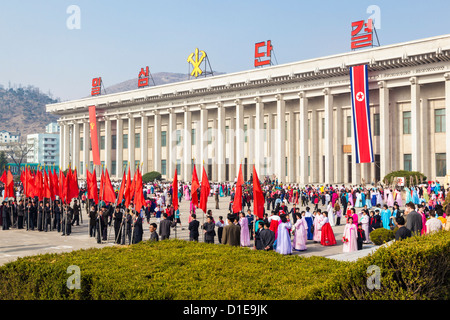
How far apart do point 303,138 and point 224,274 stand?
1651 inches

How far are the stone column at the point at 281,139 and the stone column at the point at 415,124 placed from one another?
503 inches

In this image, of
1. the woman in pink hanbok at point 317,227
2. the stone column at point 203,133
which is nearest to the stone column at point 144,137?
the stone column at point 203,133

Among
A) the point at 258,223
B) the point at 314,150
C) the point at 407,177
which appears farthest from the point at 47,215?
the point at 314,150

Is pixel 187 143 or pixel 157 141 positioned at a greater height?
pixel 157 141

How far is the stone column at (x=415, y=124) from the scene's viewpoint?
133 ft

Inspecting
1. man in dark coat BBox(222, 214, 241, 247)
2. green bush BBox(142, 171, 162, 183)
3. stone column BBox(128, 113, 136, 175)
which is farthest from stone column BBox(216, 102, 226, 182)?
man in dark coat BBox(222, 214, 241, 247)

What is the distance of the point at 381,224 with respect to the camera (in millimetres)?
19359

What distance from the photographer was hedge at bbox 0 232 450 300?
6031 mm

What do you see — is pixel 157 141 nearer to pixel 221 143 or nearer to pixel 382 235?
pixel 221 143

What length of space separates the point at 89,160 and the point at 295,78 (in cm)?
3556

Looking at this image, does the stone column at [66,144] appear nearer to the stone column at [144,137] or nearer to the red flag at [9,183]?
the stone column at [144,137]

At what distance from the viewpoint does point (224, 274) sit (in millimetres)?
7172
